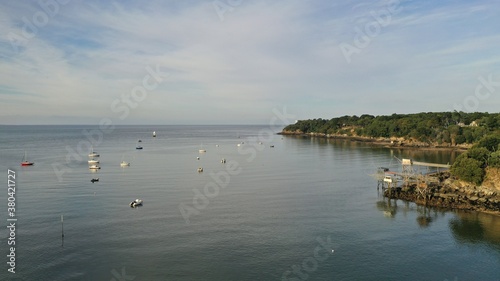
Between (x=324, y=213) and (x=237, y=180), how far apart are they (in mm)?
27706

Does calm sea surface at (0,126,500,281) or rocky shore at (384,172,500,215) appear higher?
rocky shore at (384,172,500,215)

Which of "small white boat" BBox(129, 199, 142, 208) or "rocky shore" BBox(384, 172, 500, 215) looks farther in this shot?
"small white boat" BBox(129, 199, 142, 208)

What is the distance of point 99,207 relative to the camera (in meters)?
52.5

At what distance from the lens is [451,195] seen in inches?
2147

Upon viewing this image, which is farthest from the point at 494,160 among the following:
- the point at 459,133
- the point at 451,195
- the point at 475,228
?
the point at 459,133

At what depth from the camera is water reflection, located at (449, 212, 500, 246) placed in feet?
134

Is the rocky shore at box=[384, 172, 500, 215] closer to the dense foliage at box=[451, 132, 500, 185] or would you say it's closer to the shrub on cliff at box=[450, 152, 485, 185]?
the shrub on cliff at box=[450, 152, 485, 185]

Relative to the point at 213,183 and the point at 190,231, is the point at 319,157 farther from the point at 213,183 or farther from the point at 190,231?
the point at 190,231

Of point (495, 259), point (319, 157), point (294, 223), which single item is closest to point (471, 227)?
point (495, 259)

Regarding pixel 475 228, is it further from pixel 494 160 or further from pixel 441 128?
pixel 441 128

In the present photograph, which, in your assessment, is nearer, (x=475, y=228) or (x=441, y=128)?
(x=475, y=228)

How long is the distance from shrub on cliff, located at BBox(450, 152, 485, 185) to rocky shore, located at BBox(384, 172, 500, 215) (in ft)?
2.96

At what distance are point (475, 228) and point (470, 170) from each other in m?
15.2

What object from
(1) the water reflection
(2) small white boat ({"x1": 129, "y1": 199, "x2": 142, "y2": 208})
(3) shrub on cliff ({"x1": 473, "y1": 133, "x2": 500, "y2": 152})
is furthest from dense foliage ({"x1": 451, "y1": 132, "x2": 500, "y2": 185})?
(2) small white boat ({"x1": 129, "y1": 199, "x2": 142, "y2": 208})
